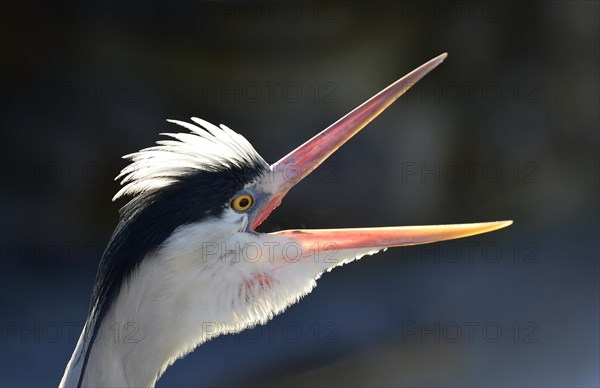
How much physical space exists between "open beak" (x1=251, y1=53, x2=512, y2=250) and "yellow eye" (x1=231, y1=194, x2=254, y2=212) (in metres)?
0.03

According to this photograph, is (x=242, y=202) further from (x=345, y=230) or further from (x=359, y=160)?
(x=359, y=160)

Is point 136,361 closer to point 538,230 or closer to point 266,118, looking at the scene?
point 266,118

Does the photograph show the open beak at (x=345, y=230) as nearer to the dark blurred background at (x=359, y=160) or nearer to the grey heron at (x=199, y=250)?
the grey heron at (x=199, y=250)

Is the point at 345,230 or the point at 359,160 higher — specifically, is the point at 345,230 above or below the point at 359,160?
below

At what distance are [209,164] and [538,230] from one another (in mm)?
1870

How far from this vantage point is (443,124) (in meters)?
2.62

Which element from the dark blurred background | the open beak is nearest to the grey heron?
the open beak

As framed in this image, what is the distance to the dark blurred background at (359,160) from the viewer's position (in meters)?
2.40

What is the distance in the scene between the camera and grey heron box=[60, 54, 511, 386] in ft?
3.38

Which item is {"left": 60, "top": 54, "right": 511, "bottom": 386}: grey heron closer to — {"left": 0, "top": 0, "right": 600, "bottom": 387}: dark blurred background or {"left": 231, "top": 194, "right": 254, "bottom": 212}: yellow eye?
{"left": 231, "top": 194, "right": 254, "bottom": 212}: yellow eye

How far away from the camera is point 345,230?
121 cm

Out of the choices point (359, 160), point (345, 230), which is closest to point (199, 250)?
point (345, 230)

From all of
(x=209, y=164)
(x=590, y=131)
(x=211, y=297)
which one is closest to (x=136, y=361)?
(x=211, y=297)

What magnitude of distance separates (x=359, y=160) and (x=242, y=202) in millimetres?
1495
